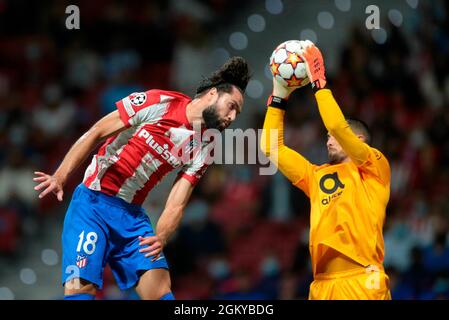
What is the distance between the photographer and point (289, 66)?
530 cm

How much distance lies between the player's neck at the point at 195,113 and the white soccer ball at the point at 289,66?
1.69 feet

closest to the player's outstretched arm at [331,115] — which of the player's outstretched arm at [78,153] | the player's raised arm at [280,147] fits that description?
the player's raised arm at [280,147]

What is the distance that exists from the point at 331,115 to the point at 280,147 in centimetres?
53

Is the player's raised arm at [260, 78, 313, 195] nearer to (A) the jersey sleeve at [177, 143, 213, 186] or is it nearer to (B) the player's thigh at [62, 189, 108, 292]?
(A) the jersey sleeve at [177, 143, 213, 186]

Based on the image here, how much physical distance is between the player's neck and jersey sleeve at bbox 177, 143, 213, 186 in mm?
176

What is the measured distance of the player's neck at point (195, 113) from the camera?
5391 millimetres

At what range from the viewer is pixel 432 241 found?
802 cm

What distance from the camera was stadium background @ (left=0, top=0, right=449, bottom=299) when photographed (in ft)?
27.5

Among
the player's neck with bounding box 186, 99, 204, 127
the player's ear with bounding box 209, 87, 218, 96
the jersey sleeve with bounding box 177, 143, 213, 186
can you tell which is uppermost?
the player's ear with bounding box 209, 87, 218, 96

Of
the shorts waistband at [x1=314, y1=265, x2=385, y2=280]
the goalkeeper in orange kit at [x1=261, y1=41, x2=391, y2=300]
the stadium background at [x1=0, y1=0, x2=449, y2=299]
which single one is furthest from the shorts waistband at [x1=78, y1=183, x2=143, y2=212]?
the stadium background at [x1=0, y1=0, x2=449, y2=299]

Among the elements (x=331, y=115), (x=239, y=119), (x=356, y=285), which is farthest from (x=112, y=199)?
(x=239, y=119)

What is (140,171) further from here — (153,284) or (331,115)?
(331,115)
